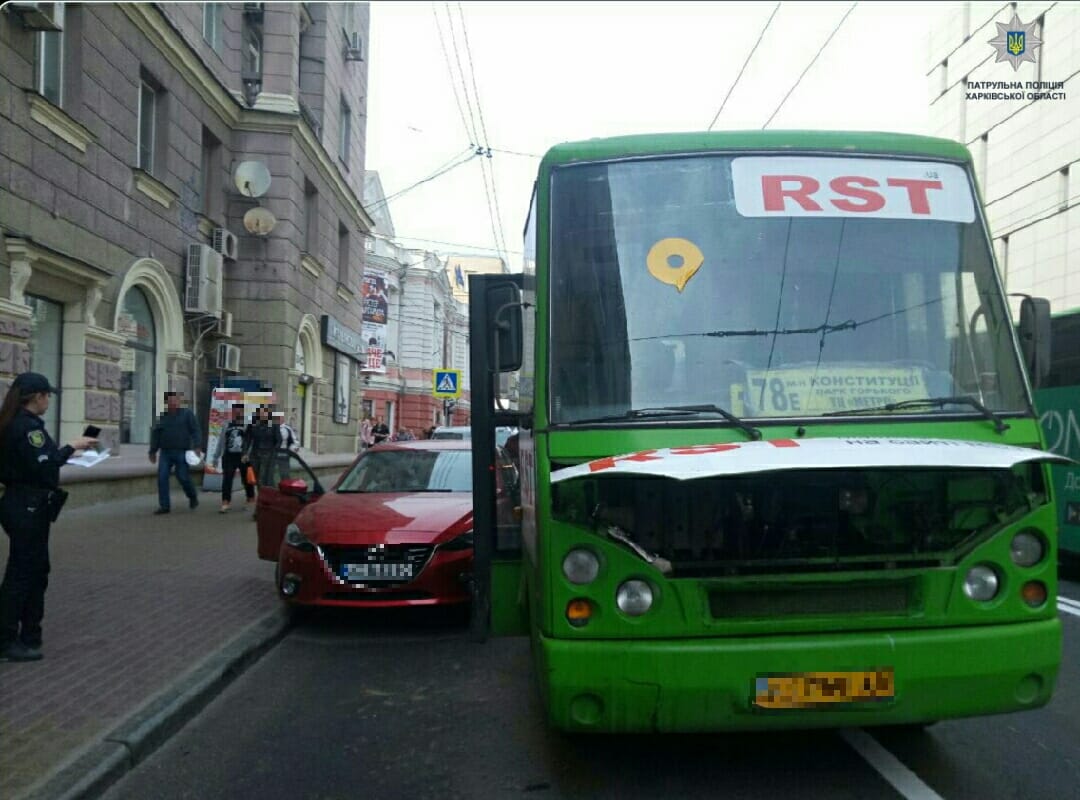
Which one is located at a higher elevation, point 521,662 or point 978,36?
point 978,36

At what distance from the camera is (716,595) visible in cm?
368

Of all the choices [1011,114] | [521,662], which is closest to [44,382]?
[521,662]

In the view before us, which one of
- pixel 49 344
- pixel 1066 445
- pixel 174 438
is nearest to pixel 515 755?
pixel 1066 445

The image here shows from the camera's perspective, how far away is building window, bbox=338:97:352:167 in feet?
91.2

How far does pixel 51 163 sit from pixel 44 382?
28.3ft

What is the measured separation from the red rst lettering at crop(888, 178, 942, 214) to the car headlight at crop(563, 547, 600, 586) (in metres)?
2.06

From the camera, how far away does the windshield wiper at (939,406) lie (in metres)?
3.93

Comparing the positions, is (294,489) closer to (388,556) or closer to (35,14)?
(388,556)

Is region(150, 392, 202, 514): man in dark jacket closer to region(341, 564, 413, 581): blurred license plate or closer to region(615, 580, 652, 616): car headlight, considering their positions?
region(341, 564, 413, 581): blurred license plate

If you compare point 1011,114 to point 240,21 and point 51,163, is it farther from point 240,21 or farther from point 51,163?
point 51,163

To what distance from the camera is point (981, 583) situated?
3758 millimetres

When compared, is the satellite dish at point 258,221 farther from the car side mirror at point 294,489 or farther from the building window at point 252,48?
the car side mirror at point 294,489

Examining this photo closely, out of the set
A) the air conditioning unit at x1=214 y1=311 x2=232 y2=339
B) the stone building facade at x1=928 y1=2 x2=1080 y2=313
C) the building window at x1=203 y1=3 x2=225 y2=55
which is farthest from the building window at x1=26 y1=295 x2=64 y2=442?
the stone building facade at x1=928 y1=2 x2=1080 y2=313

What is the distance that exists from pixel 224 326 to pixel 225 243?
64.9 inches
